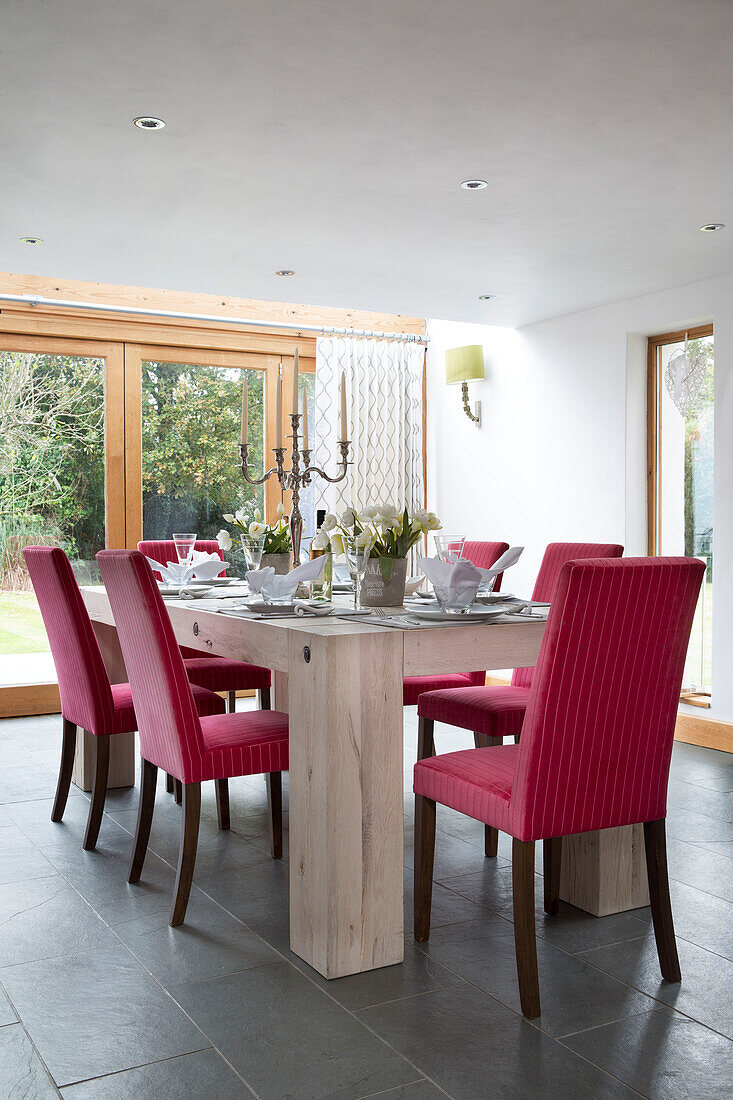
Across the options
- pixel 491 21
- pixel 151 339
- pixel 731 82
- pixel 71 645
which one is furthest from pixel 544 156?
pixel 151 339

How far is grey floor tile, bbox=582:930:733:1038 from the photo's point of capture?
6.59ft

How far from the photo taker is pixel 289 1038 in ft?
6.23

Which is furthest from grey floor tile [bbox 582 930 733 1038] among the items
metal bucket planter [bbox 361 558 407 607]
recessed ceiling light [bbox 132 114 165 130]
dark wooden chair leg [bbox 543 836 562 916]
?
recessed ceiling light [bbox 132 114 165 130]

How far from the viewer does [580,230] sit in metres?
3.86

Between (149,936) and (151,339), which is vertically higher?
(151,339)

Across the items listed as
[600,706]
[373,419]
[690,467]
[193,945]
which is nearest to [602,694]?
[600,706]

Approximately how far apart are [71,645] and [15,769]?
1357 millimetres

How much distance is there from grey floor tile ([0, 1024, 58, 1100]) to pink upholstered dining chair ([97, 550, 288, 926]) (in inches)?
22.9

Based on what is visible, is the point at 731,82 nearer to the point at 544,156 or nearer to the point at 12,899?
the point at 544,156

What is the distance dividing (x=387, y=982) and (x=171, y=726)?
0.80 meters

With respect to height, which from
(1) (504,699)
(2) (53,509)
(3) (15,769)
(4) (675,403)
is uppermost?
(4) (675,403)

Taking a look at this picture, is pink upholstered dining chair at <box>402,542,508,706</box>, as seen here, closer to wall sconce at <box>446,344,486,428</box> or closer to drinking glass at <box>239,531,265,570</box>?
drinking glass at <box>239,531,265,570</box>

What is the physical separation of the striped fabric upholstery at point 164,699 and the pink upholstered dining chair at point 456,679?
809 millimetres

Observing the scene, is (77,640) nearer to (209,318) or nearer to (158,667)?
(158,667)
